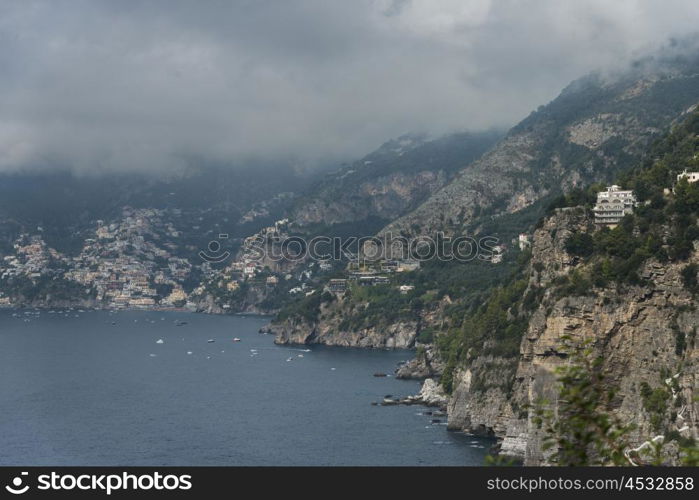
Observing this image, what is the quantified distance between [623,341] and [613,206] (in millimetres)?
15545

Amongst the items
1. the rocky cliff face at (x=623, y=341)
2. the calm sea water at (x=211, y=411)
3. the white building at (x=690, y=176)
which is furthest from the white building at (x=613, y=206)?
the calm sea water at (x=211, y=411)

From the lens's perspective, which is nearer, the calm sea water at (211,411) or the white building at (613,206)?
the white building at (613,206)

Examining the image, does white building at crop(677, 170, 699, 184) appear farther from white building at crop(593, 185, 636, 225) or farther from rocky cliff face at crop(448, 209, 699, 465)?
rocky cliff face at crop(448, 209, 699, 465)

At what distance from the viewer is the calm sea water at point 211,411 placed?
8119 centimetres

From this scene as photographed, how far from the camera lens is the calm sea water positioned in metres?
81.2

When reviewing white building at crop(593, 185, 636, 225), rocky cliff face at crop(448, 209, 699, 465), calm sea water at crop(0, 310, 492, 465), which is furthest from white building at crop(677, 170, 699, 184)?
calm sea water at crop(0, 310, 492, 465)

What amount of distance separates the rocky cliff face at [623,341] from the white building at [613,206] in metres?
1.29

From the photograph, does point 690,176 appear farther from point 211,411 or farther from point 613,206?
point 211,411

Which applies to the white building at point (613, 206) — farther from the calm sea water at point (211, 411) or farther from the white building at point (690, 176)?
the calm sea water at point (211, 411)

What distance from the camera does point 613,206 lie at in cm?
7794

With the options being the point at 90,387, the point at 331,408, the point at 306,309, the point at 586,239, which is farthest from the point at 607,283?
the point at 306,309

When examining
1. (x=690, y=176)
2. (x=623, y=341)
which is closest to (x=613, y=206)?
(x=690, y=176)
